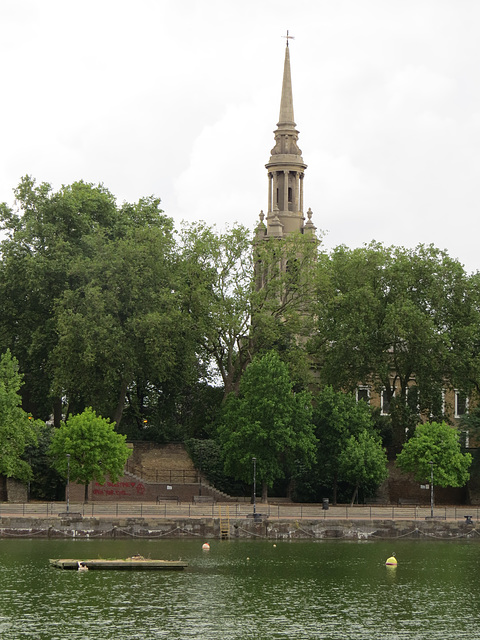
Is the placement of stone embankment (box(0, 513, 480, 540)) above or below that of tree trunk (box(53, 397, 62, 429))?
below

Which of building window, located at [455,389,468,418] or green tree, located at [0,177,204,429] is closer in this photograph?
green tree, located at [0,177,204,429]

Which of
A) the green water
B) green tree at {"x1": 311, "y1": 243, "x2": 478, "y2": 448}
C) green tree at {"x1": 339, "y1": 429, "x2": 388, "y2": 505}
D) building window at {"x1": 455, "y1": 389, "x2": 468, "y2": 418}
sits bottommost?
the green water

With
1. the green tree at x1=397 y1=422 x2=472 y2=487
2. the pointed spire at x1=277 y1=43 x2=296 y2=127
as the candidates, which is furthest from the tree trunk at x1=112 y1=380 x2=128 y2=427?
the pointed spire at x1=277 y1=43 x2=296 y2=127

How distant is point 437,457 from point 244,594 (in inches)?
1279

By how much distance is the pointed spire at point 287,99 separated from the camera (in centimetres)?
10775

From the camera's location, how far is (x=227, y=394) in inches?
3479

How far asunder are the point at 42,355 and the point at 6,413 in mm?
9803

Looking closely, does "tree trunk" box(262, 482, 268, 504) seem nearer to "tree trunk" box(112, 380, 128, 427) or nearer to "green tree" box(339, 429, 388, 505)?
"green tree" box(339, 429, 388, 505)

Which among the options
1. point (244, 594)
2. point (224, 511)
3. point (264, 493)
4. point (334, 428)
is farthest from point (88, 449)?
point (244, 594)

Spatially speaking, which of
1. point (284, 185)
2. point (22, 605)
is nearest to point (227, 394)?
point (284, 185)

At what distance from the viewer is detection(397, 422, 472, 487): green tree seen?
3216 inches

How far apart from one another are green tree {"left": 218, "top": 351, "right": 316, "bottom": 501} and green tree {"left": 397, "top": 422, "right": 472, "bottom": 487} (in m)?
6.42

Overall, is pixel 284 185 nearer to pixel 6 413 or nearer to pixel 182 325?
pixel 182 325

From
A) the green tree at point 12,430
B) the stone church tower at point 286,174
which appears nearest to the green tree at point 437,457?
the green tree at point 12,430
